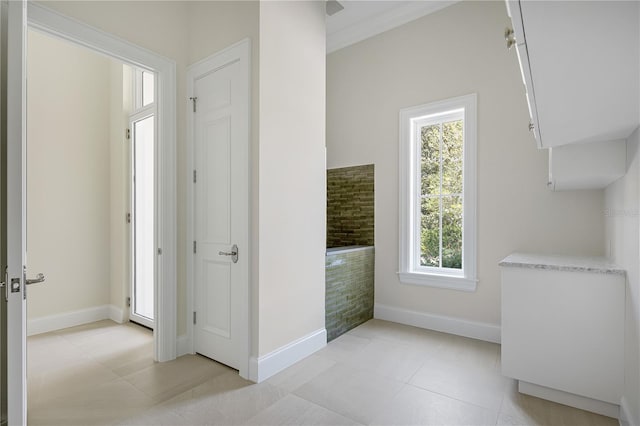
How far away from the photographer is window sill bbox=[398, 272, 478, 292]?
3.22m

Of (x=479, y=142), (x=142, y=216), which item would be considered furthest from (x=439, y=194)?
(x=142, y=216)

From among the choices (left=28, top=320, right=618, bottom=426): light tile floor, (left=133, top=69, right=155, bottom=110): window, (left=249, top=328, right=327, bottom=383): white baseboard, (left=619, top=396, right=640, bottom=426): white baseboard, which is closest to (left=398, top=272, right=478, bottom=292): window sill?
(left=28, top=320, right=618, bottom=426): light tile floor

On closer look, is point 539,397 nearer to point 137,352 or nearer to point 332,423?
point 332,423

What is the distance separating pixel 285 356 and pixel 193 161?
1.75m

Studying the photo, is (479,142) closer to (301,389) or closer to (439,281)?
(439,281)

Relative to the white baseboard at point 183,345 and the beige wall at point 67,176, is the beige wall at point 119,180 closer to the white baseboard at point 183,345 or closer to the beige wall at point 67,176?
the beige wall at point 67,176

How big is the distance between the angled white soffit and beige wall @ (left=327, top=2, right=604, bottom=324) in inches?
3.1

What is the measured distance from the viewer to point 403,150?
3.61 meters

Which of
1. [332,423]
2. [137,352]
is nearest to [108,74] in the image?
[137,352]

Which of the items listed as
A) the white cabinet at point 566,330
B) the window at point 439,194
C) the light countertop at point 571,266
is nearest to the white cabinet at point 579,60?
the light countertop at point 571,266

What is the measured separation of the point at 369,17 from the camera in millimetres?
3750

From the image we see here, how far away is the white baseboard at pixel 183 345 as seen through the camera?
274 cm

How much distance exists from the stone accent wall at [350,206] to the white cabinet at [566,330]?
187 centimetres

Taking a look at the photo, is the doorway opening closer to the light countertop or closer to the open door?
the open door
